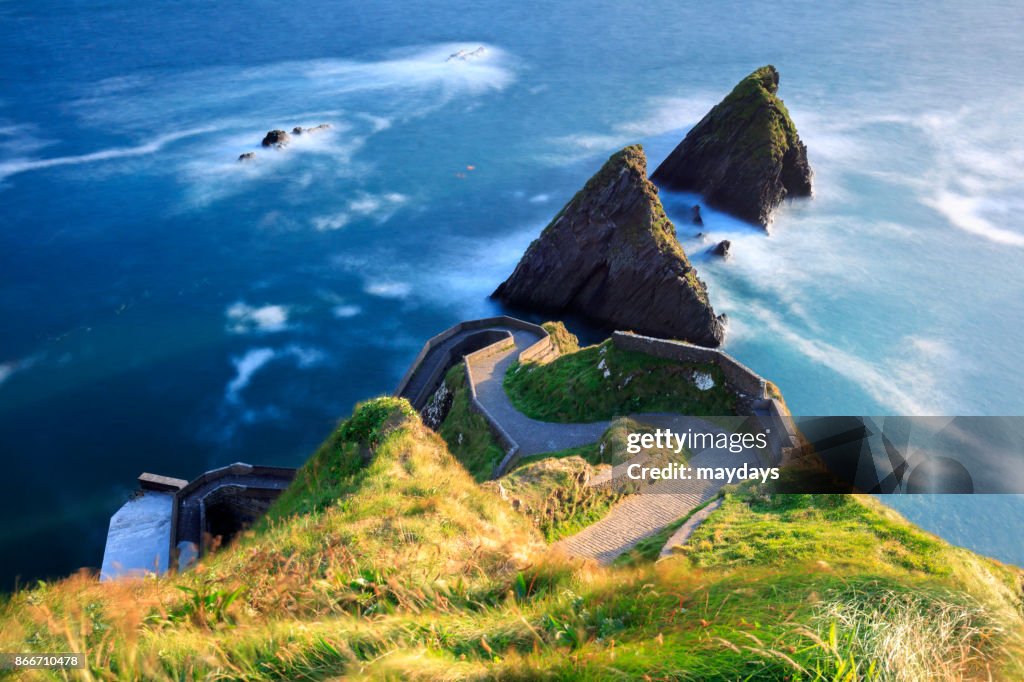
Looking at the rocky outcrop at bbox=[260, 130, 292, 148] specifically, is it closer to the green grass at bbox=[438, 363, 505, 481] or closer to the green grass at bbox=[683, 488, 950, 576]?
the green grass at bbox=[438, 363, 505, 481]

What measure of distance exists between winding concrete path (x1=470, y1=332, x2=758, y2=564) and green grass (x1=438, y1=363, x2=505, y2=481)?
2.34 ft

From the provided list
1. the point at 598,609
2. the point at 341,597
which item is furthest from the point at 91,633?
the point at 598,609

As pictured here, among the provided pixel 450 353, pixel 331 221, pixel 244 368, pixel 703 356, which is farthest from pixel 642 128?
pixel 703 356

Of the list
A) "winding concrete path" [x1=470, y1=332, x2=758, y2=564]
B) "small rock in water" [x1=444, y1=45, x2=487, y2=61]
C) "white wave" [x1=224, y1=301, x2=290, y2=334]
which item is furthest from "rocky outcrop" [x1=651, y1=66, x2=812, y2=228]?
"small rock in water" [x1=444, y1=45, x2=487, y2=61]

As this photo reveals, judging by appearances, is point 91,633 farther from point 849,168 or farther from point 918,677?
point 849,168

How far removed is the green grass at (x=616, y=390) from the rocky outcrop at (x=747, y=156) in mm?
38871

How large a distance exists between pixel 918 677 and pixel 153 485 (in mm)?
36738

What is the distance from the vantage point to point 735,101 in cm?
6425

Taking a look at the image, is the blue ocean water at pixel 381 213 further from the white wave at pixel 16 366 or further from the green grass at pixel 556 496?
the green grass at pixel 556 496

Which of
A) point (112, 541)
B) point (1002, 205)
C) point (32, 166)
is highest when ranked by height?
point (32, 166)

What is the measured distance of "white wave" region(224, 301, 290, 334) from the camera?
50000 millimetres

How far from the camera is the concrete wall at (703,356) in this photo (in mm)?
24344

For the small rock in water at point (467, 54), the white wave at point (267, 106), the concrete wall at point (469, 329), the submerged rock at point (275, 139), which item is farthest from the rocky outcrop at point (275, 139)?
the concrete wall at point (469, 329)

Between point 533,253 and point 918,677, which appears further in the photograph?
point 533,253
